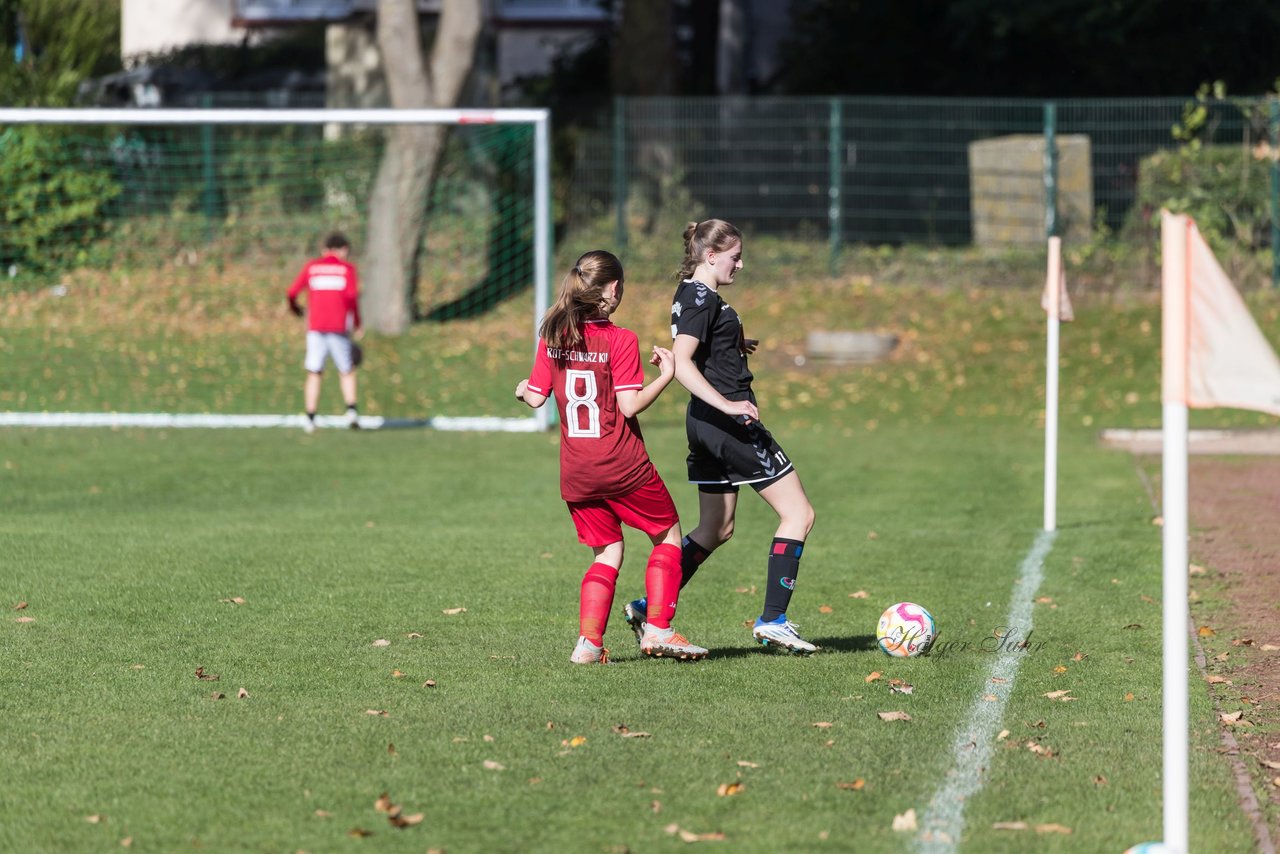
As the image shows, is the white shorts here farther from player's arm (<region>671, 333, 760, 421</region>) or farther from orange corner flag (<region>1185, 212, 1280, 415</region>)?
orange corner flag (<region>1185, 212, 1280, 415</region>)

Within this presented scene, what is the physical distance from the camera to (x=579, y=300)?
6789 mm

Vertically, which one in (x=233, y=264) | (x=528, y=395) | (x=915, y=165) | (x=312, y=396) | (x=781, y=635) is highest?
(x=915, y=165)

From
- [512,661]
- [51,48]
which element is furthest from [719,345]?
[51,48]

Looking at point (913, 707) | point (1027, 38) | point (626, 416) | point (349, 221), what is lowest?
point (913, 707)

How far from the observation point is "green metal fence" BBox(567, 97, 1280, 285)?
71.8ft

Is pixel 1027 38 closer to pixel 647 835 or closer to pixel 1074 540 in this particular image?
pixel 1074 540

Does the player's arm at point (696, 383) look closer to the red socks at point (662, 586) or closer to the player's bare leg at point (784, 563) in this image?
the player's bare leg at point (784, 563)

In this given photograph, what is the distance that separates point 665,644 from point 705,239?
170cm

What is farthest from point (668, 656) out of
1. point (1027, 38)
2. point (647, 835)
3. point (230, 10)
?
point (230, 10)

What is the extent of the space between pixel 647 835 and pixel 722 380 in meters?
2.69

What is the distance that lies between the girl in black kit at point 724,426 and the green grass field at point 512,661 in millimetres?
355

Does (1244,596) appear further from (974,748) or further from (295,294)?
(295,294)

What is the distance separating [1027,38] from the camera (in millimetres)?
27219

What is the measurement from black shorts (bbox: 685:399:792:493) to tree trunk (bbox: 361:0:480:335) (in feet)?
48.8
